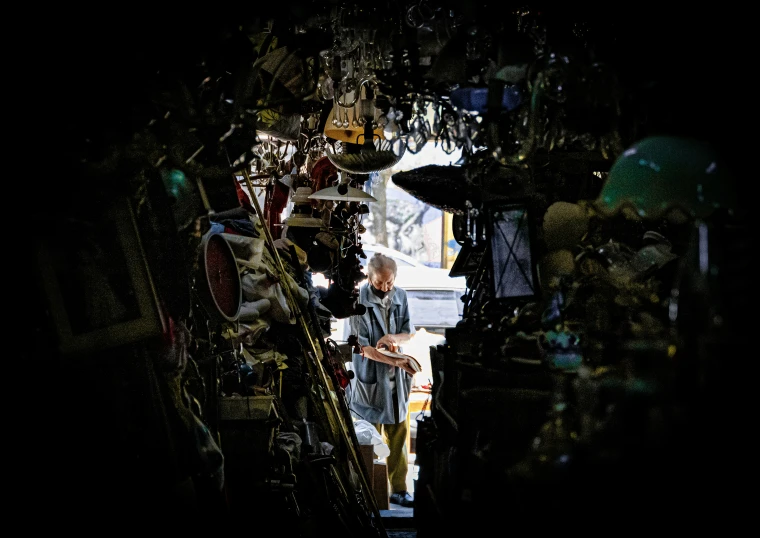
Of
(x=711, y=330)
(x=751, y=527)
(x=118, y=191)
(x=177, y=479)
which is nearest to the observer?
(x=751, y=527)

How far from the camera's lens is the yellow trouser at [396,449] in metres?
7.60

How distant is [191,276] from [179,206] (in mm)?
290

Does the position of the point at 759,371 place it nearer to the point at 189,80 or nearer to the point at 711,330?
the point at 711,330

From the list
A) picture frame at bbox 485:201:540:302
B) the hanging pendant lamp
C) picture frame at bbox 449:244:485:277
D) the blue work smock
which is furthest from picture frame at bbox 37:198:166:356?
the blue work smock

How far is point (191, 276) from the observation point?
3.43 meters

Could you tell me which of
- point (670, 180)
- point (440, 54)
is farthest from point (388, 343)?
point (670, 180)

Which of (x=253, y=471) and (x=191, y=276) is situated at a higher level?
(x=191, y=276)

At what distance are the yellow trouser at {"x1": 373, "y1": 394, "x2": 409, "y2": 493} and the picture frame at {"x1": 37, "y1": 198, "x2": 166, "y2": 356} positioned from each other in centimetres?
483

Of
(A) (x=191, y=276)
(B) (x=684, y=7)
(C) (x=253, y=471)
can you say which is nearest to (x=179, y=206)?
(A) (x=191, y=276)

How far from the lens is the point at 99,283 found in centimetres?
282

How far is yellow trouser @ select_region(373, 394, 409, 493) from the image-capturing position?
7598mm

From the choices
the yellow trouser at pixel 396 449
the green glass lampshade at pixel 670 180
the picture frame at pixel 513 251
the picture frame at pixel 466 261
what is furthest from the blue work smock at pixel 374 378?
the green glass lampshade at pixel 670 180

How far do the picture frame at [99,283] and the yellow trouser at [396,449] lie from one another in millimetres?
4833

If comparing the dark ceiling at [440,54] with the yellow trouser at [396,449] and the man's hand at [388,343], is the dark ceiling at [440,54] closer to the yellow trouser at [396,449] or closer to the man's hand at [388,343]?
the man's hand at [388,343]
